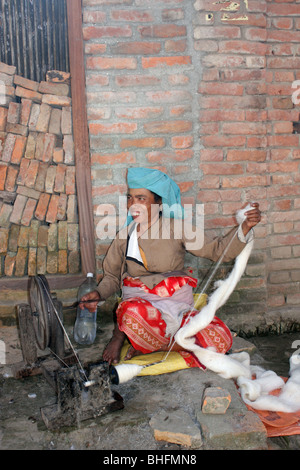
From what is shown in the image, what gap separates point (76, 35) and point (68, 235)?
1.65m

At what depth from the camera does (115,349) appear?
2922mm

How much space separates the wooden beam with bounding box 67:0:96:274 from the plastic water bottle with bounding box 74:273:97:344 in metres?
0.13

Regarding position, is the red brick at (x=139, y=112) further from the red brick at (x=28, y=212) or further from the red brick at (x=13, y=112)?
the red brick at (x=28, y=212)

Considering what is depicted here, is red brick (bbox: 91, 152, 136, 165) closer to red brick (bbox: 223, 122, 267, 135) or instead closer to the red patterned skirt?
red brick (bbox: 223, 122, 267, 135)

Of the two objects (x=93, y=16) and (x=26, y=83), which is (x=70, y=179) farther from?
(x=93, y=16)

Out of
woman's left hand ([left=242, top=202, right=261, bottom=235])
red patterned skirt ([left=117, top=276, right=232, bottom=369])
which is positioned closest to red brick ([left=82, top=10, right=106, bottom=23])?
woman's left hand ([left=242, top=202, right=261, bottom=235])

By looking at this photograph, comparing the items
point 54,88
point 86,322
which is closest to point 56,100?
point 54,88

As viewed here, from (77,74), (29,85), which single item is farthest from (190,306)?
(29,85)

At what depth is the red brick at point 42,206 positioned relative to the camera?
3689 mm

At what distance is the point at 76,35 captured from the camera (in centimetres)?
329

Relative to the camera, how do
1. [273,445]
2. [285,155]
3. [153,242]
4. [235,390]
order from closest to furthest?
[273,445] < [235,390] < [153,242] < [285,155]

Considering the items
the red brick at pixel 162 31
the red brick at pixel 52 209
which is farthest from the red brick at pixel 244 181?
the red brick at pixel 52 209
